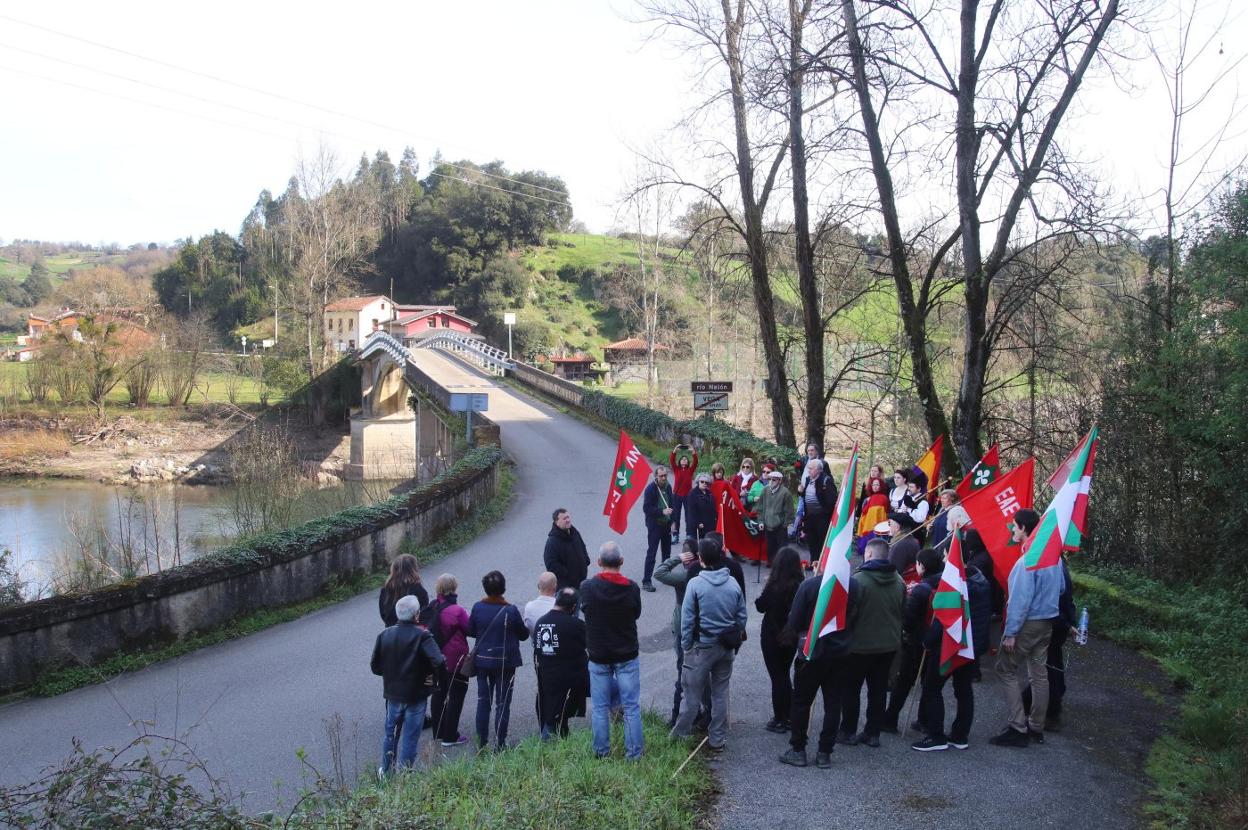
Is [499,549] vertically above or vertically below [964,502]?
below

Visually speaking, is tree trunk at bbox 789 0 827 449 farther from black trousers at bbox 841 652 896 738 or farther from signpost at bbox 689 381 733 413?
black trousers at bbox 841 652 896 738

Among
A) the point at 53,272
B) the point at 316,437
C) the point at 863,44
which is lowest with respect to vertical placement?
the point at 316,437

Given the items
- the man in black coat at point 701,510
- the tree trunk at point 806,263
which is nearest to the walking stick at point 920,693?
the man in black coat at point 701,510

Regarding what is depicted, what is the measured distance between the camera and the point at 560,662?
23.0 ft

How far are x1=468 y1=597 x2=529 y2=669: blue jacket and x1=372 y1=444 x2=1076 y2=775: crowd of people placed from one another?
11 mm

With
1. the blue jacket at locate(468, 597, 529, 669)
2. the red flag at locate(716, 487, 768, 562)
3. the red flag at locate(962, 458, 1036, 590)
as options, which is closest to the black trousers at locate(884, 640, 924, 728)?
the red flag at locate(962, 458, 1036, 590)

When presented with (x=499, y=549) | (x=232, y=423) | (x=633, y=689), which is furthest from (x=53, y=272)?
(x=633, y=689)

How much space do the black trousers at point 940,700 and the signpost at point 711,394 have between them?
50.5 ft

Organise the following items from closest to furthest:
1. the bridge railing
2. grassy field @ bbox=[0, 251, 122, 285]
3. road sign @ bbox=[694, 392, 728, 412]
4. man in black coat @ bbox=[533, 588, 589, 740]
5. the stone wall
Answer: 1. man in black coat @ bbox=[533, 588, 589, 740]
2. the stone wall
3. road sign @ bbox=[694, 392, 728, 412]
4. the bridge railing
5. grassy field @ bbox=[0, 251, 122, 285]

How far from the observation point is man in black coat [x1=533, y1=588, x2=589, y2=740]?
22.7 feet

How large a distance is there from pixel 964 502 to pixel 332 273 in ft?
231

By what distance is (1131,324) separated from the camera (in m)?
13.9

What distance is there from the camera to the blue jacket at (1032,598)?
283 inches

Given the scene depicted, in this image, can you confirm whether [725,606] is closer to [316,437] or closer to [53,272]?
[316,437]
